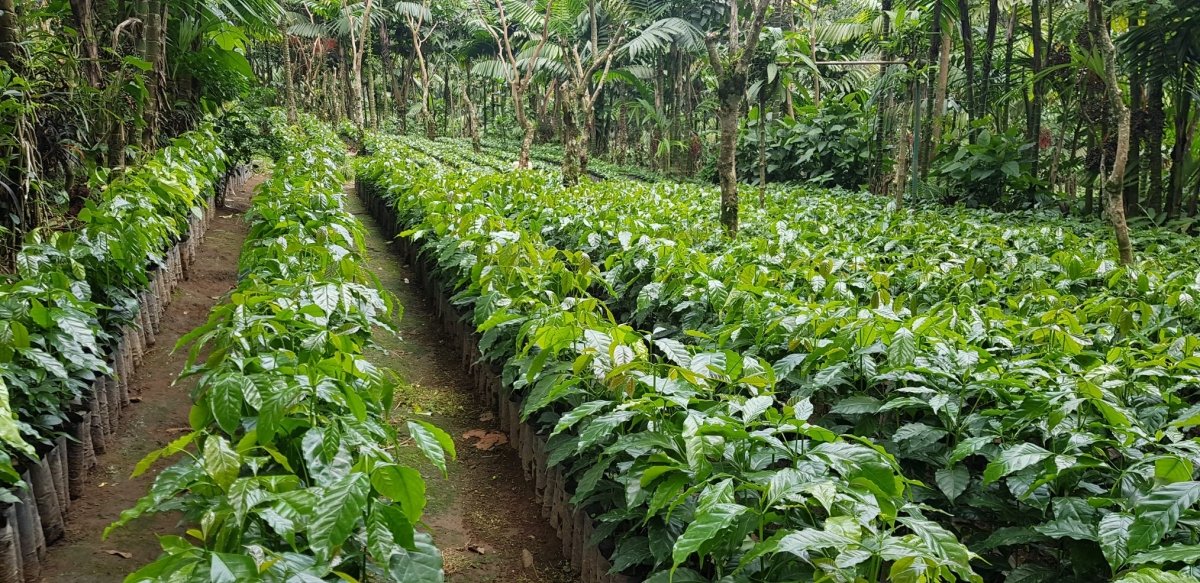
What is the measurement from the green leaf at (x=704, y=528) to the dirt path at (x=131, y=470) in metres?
1.29

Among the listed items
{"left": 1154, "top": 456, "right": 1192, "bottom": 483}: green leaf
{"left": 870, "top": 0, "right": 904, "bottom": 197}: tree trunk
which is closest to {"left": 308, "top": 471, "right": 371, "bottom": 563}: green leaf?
{"left": 1154, "top": 456, "right": 1192, "bottom": 483}: green leaf

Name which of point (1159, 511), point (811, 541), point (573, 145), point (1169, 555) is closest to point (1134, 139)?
point (573, 145)

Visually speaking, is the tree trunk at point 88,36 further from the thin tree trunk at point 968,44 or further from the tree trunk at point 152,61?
the thin tree trunk at point 968,44

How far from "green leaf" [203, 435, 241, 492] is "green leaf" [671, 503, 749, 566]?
3.50ft

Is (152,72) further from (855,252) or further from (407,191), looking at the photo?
(855,252)

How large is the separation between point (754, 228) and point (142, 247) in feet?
18.2

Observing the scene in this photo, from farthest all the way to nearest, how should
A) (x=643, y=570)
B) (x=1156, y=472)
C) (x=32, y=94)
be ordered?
(x=32, y=94), (x=643, y=570), (x=1156, y=472)

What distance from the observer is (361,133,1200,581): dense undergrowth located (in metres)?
1.87

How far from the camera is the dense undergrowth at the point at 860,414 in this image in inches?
73.6

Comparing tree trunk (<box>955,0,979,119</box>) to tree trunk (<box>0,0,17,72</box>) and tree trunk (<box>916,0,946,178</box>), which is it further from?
tree trunk (<box>0,0,17,72</box>)

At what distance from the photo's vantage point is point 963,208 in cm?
1074

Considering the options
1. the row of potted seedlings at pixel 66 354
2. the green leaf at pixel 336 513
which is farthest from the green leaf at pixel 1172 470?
the row of potted seedlings at pixel 66 354

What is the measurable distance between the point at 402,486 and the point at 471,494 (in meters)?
2.41

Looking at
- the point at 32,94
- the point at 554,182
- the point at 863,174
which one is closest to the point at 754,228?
the point at 554,182
